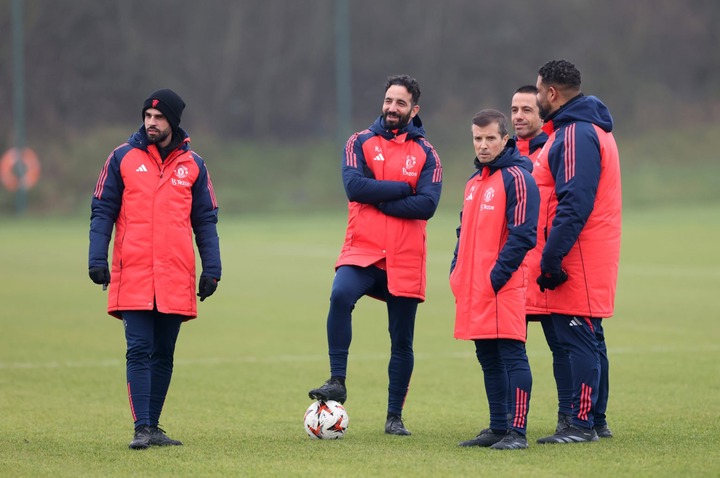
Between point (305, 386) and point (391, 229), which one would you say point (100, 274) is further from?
point (305, 386)

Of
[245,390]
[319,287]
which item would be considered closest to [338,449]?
[245,390]

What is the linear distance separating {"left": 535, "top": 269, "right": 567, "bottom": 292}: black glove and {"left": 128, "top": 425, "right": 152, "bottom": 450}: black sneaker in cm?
249

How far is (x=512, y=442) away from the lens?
709cm

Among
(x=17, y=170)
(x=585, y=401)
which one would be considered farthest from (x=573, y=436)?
(x=17, y=170)

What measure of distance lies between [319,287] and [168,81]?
1242 inches

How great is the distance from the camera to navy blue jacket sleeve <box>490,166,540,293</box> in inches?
279

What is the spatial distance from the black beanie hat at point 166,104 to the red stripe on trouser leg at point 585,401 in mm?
2941

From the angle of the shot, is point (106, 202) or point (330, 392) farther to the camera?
point (330, 392)

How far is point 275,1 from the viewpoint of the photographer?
5131 centimetres

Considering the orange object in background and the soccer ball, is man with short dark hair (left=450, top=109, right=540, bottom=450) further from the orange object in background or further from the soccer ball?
the orange object in background

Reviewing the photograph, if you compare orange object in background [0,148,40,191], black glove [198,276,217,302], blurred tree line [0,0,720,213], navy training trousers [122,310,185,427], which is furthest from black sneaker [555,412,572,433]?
blurred tree line [0,0,720,213]

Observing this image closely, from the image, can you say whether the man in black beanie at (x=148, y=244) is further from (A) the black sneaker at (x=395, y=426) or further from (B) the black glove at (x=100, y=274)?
(A) the black sneaker at (x=395, y=426)

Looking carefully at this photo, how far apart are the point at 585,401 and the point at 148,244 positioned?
2779 mm

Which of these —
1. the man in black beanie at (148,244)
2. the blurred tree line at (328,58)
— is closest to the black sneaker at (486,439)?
the man in black beanie at (148,244)
